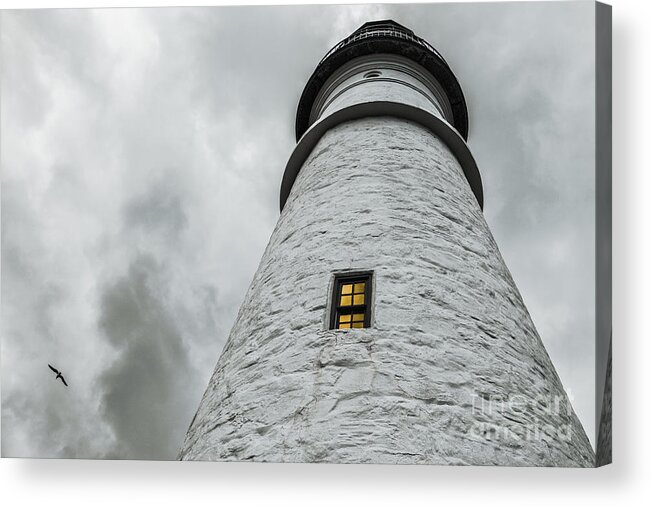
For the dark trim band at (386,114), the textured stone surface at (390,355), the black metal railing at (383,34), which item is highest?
the black metal railing at (383,34)

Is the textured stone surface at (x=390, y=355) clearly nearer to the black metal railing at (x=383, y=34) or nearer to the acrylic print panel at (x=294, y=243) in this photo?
the acrylic print panel at (x=294, y=243)

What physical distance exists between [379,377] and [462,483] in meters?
0.99

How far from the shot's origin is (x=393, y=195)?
22.7 feet

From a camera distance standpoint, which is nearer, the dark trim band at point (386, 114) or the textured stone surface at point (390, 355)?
the textured stone surface at point (390, 355)

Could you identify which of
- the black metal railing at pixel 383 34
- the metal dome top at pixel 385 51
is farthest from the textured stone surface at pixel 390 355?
the metal dome top at pixel 385 51

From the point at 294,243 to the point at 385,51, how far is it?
493 centimetres

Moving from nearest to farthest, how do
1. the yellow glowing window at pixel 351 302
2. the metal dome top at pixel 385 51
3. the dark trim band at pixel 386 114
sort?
the yellow glowing window at pixel 351 302
the dark trim band at pixel 386 114
the metal dome top at pixel 385 51

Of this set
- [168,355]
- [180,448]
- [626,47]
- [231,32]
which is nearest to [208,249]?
[168,355]

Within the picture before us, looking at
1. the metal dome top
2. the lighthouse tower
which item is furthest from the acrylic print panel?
the metal dome top

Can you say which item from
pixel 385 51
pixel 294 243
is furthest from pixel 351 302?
pixel 385 51

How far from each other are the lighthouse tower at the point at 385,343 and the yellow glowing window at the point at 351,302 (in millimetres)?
12

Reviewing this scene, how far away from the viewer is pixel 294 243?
22.3ft

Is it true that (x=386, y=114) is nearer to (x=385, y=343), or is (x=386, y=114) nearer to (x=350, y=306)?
(x=350, y=306)

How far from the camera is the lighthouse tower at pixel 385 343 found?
4.69 metres
